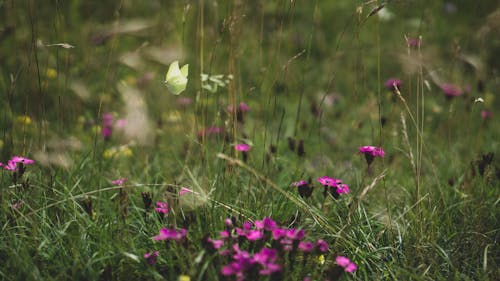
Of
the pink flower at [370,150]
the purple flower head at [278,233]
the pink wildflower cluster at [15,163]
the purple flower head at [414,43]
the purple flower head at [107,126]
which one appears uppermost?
the purple flower head at [414,43]

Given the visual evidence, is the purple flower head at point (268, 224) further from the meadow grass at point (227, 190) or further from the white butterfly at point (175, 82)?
the white butterfly at point (175, 82)

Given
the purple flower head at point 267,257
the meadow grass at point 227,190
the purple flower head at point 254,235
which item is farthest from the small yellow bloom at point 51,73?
the purple flower head at point 267,257

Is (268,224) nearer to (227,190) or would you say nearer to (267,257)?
(267,257)

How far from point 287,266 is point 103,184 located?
98 cm

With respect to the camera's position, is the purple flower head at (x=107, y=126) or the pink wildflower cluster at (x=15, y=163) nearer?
the pink wildflower cluster at (x=15, y=163)

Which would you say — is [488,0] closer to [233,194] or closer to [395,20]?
[395,20]

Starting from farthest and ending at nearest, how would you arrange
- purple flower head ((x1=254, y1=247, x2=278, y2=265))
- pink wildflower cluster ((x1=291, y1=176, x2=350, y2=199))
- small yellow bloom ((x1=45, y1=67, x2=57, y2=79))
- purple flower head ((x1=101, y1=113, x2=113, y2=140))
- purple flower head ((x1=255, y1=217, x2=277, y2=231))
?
small yellow bloom ((x1=45, y1=67, x2=57, y2=79))
purple flower head ((x1=101, y1=113, x2=113, y2=140))
pink wildflower cluster ((x1=291, y1=176, x2=350, y2=199))
purple flower head ((x1=255, y1=217, x2=277, y2=231))
purple flower head ((x1=254, y1=247, x2=278, y2=265))

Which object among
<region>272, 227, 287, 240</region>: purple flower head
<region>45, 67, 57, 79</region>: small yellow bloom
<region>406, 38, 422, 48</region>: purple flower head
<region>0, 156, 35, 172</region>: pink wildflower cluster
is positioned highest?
<region>406, 38, 422, 48</region>: purple flower head

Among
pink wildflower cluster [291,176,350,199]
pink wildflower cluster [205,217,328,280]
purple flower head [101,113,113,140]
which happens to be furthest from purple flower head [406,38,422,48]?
purple flower head [101,113,113,140]

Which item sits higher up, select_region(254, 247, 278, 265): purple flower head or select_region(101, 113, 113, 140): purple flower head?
select_region(254, 247, 278, 265): purple flower head

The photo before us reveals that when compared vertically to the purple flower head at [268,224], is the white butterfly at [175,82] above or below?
above

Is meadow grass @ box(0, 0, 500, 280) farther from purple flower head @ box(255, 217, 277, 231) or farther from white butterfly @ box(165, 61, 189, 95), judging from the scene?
white butterfly @ box(165, 61, 189, 95)

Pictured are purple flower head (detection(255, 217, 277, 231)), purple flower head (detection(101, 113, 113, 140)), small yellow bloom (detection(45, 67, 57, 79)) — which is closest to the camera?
purple flower head (detection(255, 217, 277, 231))

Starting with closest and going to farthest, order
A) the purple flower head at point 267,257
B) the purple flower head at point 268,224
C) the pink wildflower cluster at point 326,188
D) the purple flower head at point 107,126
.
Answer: the purple flower head at point 267,257, the purple flower head at point 268,224, the pink wildflower cluster at point 326,188, the purple flower head at point 107,126
